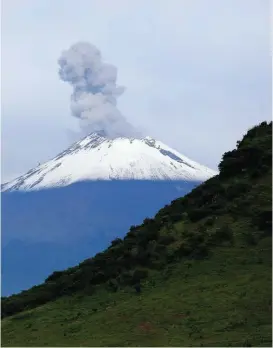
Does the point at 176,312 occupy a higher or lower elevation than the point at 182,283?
lower

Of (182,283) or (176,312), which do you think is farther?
(182,283)

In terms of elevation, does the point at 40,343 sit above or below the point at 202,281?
below

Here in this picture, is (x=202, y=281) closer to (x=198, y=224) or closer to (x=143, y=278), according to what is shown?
(x=143, y=278)

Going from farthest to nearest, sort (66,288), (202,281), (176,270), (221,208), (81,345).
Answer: (221,208), (66,288), (176,270), (202,281), (81,345)

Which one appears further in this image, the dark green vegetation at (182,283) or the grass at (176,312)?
the dark green vegetation at (182,283)

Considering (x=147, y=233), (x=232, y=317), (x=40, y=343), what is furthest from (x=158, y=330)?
(x=147, y=233)

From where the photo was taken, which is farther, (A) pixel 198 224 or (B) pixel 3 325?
(A) pixel 198 224
